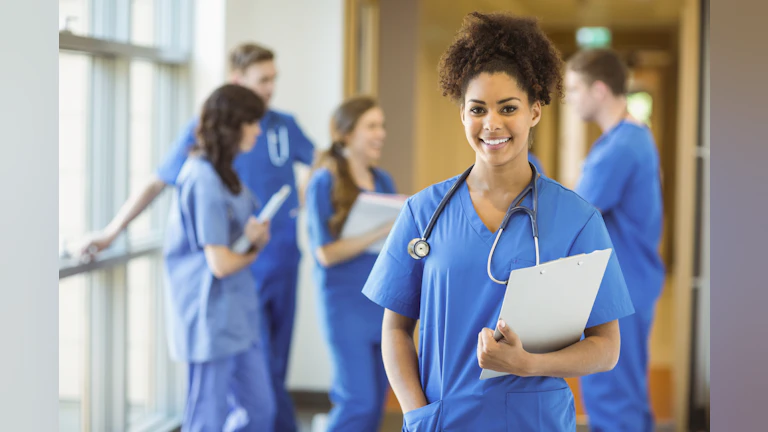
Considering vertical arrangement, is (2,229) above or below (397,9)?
below

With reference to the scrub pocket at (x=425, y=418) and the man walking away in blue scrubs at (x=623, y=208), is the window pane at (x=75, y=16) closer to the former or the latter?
the man walking away in blue scrubs at (x=623, y=208)

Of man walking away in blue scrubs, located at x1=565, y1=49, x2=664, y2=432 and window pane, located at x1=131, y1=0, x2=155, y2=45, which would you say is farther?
window pane, located at x1=131, y1=0, x2=155, y2=45

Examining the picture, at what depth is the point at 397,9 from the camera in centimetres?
375

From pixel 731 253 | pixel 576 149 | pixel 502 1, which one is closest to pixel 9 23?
pixel 731 253

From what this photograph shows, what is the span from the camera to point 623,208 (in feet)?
9.59

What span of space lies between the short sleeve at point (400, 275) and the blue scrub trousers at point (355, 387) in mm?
1339

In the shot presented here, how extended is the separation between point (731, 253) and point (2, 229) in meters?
1.15

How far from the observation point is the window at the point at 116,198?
274 cm

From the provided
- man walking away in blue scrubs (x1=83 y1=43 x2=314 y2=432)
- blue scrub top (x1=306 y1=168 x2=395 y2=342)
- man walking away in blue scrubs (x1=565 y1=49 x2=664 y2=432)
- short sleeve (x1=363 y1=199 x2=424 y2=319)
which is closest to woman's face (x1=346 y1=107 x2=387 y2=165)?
blue scrub top (x1=306 y1=168 x2=395 y2=342)

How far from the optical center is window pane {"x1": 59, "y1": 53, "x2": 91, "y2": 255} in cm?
270

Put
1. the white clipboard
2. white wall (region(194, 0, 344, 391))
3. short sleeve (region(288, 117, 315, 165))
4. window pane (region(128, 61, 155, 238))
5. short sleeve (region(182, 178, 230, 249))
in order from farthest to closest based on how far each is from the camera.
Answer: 1. white wall (region(194, 0, 344, 391))
2. short sleeve (region(288, 117, 315, 165))
3. window pane (region(128, 61, 155, 238))
4. short sleeve (region(182, 178, 230, 249))
5. the white clipboard

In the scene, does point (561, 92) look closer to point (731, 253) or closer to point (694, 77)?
point (731, 253)

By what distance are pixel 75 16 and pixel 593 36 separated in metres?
6.97

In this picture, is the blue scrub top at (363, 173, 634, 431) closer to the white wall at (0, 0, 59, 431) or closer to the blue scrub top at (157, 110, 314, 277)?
the white wall at (0, 0, 59, 431)
